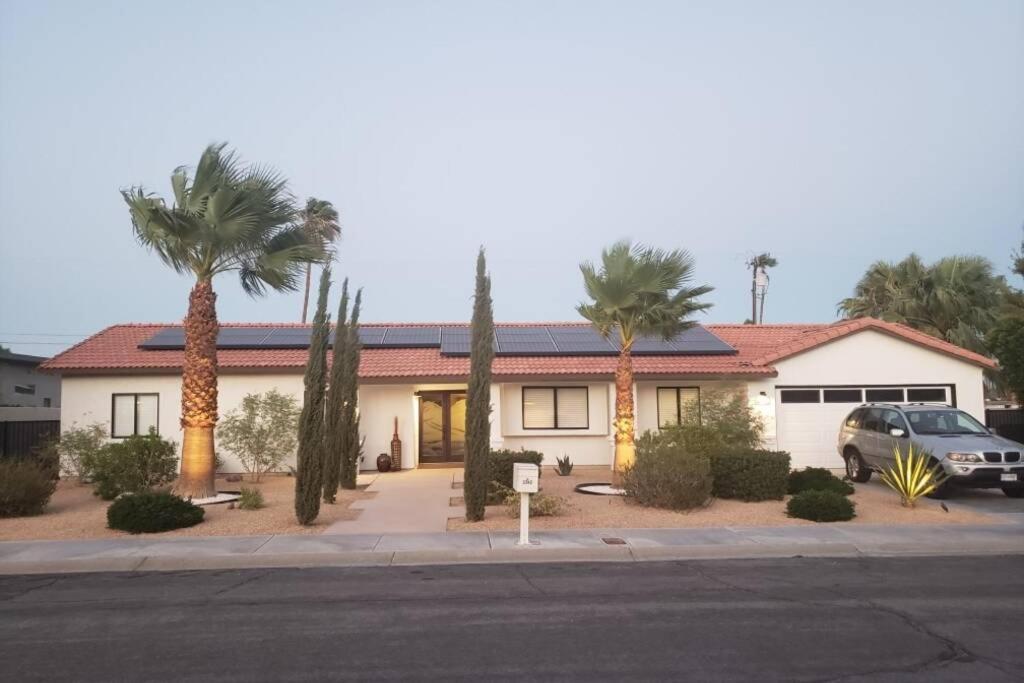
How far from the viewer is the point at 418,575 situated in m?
9.85

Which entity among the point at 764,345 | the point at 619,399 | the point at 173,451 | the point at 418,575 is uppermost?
the point at 764,345

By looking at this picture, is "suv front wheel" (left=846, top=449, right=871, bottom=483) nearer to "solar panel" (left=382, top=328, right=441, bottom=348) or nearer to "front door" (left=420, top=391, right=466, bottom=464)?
"front door" (left=420, top=391, right=466, bottom=464)

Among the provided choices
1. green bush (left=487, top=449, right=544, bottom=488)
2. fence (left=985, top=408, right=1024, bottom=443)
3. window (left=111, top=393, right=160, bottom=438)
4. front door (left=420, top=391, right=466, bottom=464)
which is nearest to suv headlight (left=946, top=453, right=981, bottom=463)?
green bush (left=487, top=449, right=544, bottom=488)

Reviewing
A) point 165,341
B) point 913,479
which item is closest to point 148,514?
point 165,341

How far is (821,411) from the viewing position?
867 inches

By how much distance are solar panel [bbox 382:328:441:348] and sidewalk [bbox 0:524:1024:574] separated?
1194 cm

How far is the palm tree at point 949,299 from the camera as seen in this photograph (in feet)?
88.2

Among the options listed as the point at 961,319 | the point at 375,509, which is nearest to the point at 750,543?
the point at 375,509

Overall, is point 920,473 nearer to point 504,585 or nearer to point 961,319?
point 504,585

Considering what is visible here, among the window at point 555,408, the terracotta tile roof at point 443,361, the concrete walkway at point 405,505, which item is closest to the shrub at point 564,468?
the window at point 555,408

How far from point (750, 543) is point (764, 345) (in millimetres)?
14610

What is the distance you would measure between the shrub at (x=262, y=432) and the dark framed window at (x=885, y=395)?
51.2 feet

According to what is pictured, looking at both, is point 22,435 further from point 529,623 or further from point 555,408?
point 529,623

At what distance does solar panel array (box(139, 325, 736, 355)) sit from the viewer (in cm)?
2312
